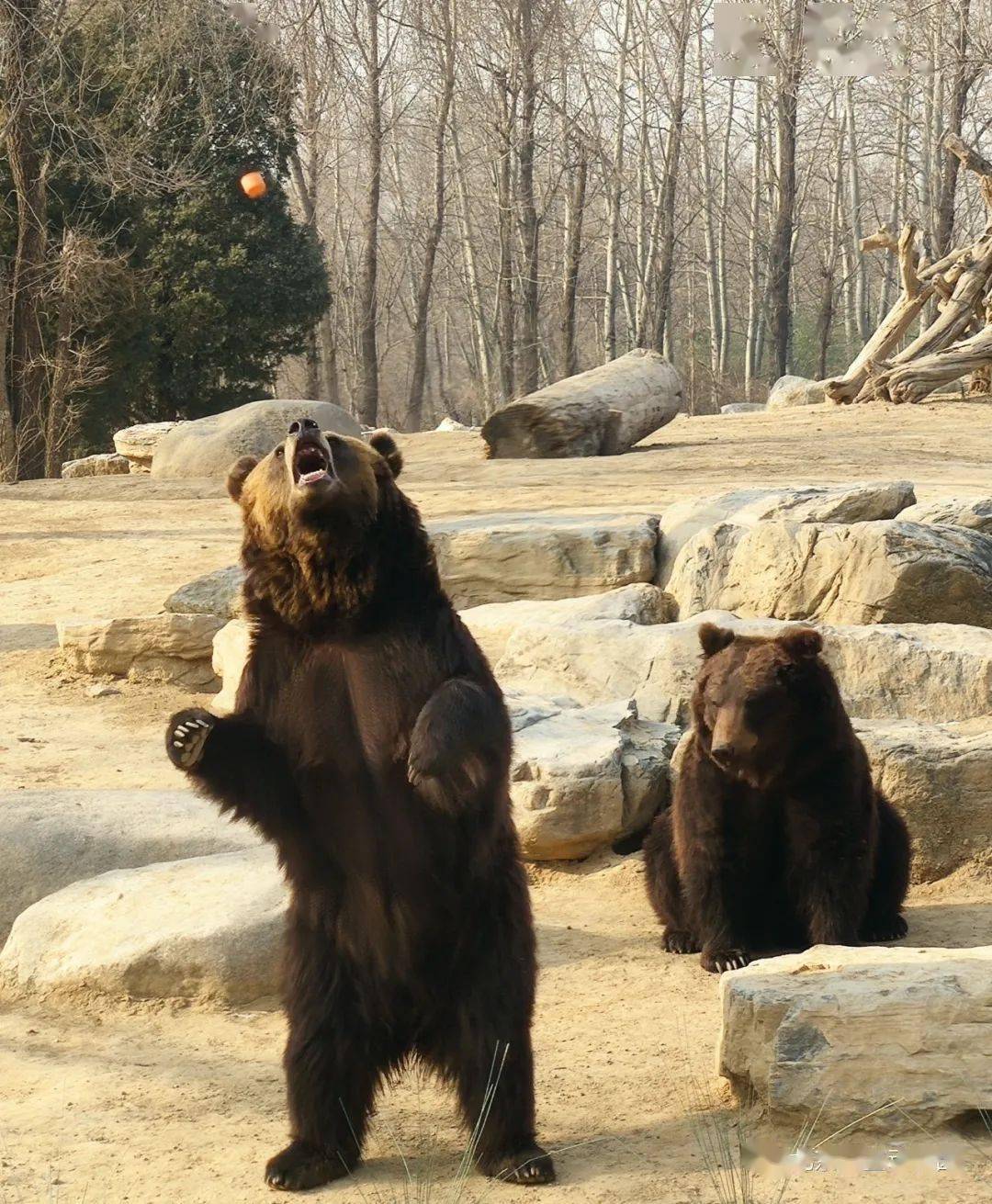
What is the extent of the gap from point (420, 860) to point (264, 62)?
25.2 meters

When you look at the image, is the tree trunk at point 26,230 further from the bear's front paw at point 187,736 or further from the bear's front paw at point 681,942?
the bear's front paw at point 187,736

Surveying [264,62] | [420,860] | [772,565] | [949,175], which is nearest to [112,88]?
[264,62]

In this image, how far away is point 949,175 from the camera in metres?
31.2

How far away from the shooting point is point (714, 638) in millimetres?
6203

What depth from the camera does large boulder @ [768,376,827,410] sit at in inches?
1059

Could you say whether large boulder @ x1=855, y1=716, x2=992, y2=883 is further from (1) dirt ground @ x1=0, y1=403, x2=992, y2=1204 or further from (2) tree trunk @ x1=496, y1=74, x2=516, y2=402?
(2) tree trunk @ x1=496, y1=74, x2=516, y2=402

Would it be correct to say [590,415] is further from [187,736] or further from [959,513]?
[187,736]

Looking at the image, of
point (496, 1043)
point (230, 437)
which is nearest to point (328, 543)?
point (496, 1043)

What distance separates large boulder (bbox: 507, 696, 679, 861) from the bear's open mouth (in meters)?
3.10

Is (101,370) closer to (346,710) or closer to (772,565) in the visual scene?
(772,565)

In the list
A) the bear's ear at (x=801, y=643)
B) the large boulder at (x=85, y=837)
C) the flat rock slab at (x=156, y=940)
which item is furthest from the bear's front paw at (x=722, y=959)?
the large boulder at (x=85, y=837)

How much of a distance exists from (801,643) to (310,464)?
2407 millimetres

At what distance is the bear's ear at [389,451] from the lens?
4535 millimetres

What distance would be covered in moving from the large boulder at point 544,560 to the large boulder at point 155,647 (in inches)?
67.1
